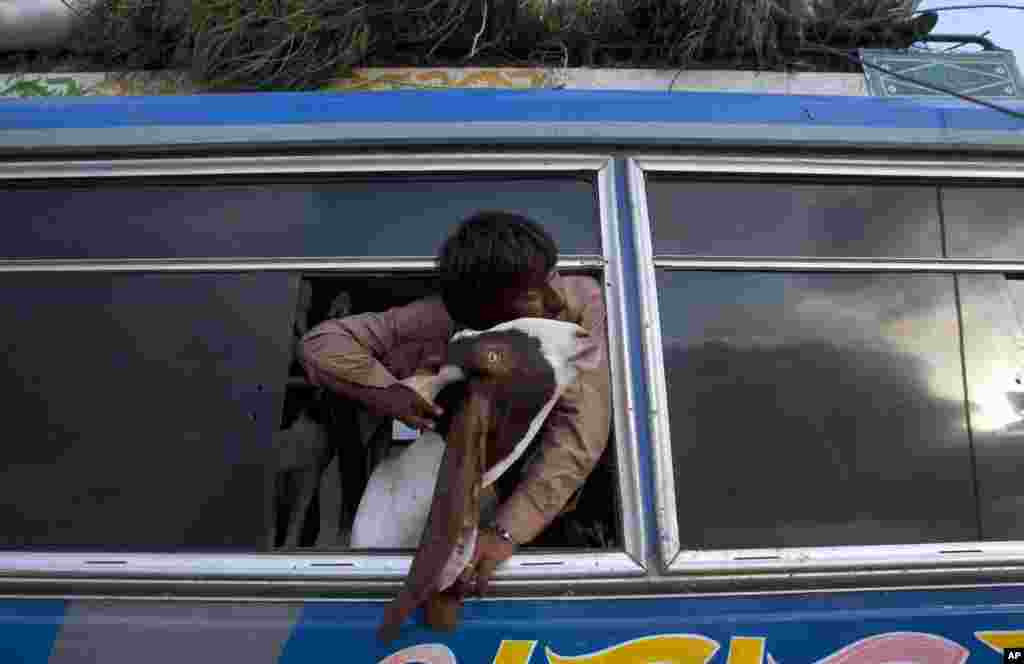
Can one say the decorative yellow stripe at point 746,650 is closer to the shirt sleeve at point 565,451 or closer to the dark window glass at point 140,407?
the shirt sleeve at point 565,451

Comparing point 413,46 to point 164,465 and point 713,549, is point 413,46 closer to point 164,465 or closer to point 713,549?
point 164,465

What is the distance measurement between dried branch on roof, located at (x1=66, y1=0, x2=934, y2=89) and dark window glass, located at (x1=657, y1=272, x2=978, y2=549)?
379cm

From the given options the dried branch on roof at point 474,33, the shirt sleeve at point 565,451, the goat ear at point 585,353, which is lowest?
the shirt sleeve at point 565,451

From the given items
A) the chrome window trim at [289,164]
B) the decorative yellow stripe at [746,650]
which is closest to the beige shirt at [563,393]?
the chrome window trim at [289,164]

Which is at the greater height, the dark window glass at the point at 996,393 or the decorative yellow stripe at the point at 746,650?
the dark window glass at the point at 996,393

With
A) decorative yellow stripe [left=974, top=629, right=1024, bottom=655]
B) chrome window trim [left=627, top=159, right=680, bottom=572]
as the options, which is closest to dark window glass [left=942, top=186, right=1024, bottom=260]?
chrome window trim [left=627, top=159, right=680, bottom=572]

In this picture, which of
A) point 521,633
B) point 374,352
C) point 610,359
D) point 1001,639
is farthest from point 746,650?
point 374,352

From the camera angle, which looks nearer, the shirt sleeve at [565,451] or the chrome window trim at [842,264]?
the shirt sleeve at [565,451]

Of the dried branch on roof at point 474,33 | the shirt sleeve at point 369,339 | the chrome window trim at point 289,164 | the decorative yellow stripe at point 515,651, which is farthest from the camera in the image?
the dried branch on roof at point 474,33

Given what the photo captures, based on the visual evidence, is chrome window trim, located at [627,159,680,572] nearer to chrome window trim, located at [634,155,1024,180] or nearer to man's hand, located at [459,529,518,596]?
chrome window trim, located at [634,155,1024,180]

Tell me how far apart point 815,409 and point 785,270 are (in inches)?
14.6

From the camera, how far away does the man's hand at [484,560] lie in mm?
1688

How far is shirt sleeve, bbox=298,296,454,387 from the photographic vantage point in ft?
6.21

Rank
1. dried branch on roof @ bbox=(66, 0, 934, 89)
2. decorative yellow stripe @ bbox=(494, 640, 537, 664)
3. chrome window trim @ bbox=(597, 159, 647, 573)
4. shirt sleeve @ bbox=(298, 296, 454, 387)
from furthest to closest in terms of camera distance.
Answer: dried branch on roof @ bbox=(66, 0, 934, 89)
shirt sleeve @ bbox=(298, 296, 454, 387)
chrome window trim @ bbox=(597, 159, 647, 573)
decorative yellow stripe @ bbox=(494, 640, 537, 664)
